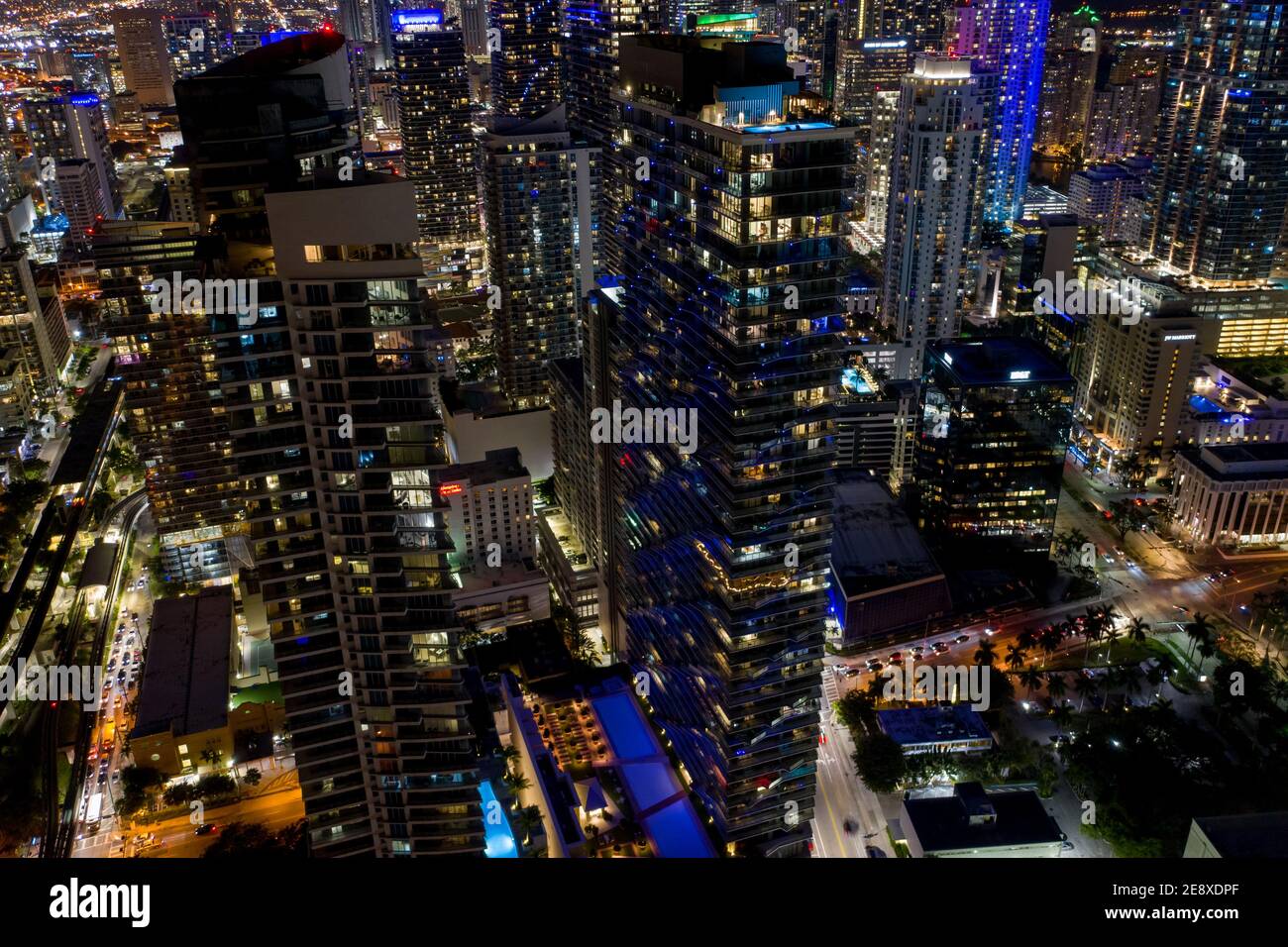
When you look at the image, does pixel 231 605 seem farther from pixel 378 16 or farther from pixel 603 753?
pixel 378 16

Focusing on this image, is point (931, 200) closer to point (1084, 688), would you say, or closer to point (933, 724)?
point (1084, 688)

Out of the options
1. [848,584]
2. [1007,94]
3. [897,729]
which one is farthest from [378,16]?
[897,729]

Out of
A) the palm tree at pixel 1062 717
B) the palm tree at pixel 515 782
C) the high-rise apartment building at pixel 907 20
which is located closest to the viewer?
the palm tree at pixel 515 782

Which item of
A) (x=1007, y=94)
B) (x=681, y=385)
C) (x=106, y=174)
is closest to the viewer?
(x=681, y=385)

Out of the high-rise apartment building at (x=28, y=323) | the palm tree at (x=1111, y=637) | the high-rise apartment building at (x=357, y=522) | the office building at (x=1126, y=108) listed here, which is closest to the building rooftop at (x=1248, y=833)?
the palm tree at (x=1111, y=637)

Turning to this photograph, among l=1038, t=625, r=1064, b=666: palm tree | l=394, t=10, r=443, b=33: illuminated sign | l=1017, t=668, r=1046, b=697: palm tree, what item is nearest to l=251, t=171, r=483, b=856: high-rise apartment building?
l=1017, t=668, r=1046, b=697: palm tree

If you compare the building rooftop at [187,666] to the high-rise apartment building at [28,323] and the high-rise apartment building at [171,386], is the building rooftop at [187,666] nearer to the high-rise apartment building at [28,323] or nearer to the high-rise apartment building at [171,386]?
the high-rise apartment building at [171,386]
